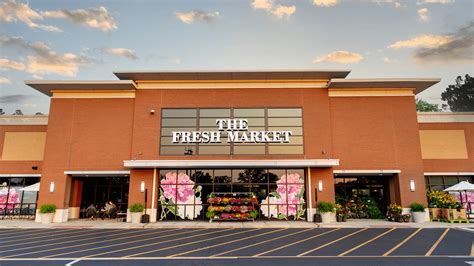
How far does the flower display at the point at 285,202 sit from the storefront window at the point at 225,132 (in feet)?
7.27

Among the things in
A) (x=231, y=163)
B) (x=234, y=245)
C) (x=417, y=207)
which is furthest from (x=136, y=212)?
(x=417, y=207)

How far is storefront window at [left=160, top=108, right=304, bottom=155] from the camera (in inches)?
850

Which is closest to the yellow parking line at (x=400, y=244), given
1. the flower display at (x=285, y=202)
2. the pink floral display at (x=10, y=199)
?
the flower display at (x=285, y=202)

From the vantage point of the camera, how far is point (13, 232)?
54.1 ft

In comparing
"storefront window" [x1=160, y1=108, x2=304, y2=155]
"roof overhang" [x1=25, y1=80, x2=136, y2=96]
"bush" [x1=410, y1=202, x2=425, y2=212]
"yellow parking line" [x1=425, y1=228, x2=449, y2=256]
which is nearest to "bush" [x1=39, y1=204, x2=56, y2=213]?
"storefront window" [x1=160, y1=108, x2=304, y2=155]

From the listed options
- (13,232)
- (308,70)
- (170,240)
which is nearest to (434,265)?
(170,240)

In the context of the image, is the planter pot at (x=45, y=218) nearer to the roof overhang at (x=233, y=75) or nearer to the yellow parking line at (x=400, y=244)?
the roof overhang at (x=233, y=75)

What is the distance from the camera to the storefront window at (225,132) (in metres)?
21.6

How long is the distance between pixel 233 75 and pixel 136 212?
10.9m

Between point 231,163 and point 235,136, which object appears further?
point 235,136

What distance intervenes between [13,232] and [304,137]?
57.5ft

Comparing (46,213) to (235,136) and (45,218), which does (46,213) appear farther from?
(235,136)

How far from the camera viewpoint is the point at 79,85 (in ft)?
72.2

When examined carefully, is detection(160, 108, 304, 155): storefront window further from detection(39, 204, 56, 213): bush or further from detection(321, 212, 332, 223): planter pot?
detection(39, 204, 56, 213): bush
